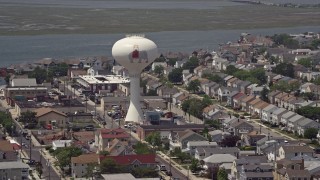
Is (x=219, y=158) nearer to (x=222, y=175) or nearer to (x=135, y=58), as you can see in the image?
(x=222, y=175)

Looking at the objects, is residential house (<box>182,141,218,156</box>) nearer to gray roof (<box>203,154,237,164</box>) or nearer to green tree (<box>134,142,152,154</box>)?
green tree (<box>134,142,152,154</box>)

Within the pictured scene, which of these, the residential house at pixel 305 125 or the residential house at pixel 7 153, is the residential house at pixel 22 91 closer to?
the residential house at pixel 305 125

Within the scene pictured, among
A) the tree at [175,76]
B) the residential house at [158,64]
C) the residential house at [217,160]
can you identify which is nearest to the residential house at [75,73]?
the residential house at [158,64]

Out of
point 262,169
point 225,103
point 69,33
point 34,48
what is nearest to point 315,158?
point 262,169

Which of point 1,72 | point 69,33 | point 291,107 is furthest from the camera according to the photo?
point 69,33

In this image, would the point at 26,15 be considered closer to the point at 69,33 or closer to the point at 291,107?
the point at 69,33

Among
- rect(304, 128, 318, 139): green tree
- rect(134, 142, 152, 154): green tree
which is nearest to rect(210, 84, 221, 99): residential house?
rect(304, 128, 318, 139): green tree
